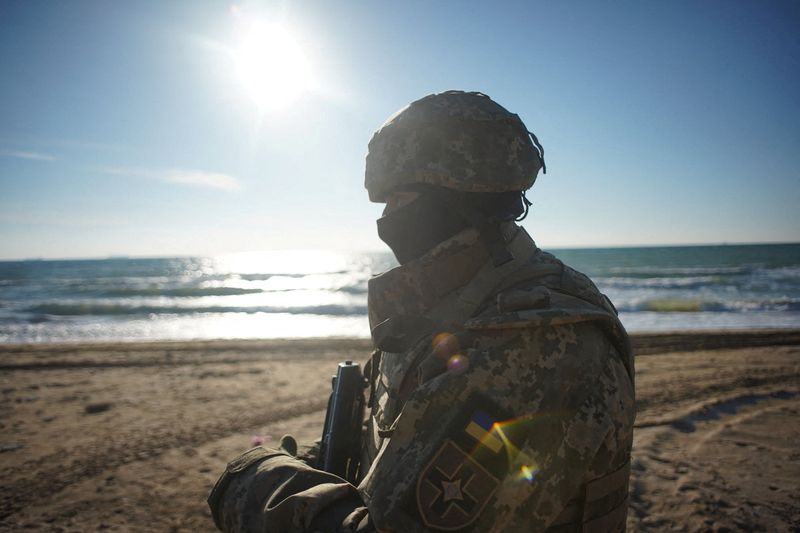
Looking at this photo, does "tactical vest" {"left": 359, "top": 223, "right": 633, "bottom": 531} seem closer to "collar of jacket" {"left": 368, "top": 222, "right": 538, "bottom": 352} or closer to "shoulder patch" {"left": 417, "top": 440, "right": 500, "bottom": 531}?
"collar of jacket" {"left": 368, "top": 222, "right": 538, "bottom": 352}

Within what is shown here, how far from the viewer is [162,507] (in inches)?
153

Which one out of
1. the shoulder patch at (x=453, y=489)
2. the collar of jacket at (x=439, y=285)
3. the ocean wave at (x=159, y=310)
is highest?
the collar of jacket at (x=439, y=285)

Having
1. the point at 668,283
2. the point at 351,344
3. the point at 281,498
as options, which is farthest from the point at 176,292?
the point at 668,283

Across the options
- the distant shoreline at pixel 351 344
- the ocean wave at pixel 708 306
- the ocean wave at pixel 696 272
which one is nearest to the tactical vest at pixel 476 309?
the distant shoreline at pixel 351 344

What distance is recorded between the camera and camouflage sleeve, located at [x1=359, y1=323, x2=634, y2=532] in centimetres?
117

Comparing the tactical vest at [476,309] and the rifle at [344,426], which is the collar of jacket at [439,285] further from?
the rifle at [344,426]

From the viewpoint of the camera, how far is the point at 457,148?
5.50 feet

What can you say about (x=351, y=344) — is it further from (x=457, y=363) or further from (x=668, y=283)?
(x=668, y=283)

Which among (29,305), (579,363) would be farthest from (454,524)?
(29,305)

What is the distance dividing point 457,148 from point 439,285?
0.52 m

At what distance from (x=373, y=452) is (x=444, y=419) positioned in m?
0.63

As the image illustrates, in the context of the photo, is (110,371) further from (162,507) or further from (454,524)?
(454,524)

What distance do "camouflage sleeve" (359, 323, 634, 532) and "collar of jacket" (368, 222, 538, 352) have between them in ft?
0.79

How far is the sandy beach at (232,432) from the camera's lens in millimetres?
3699
